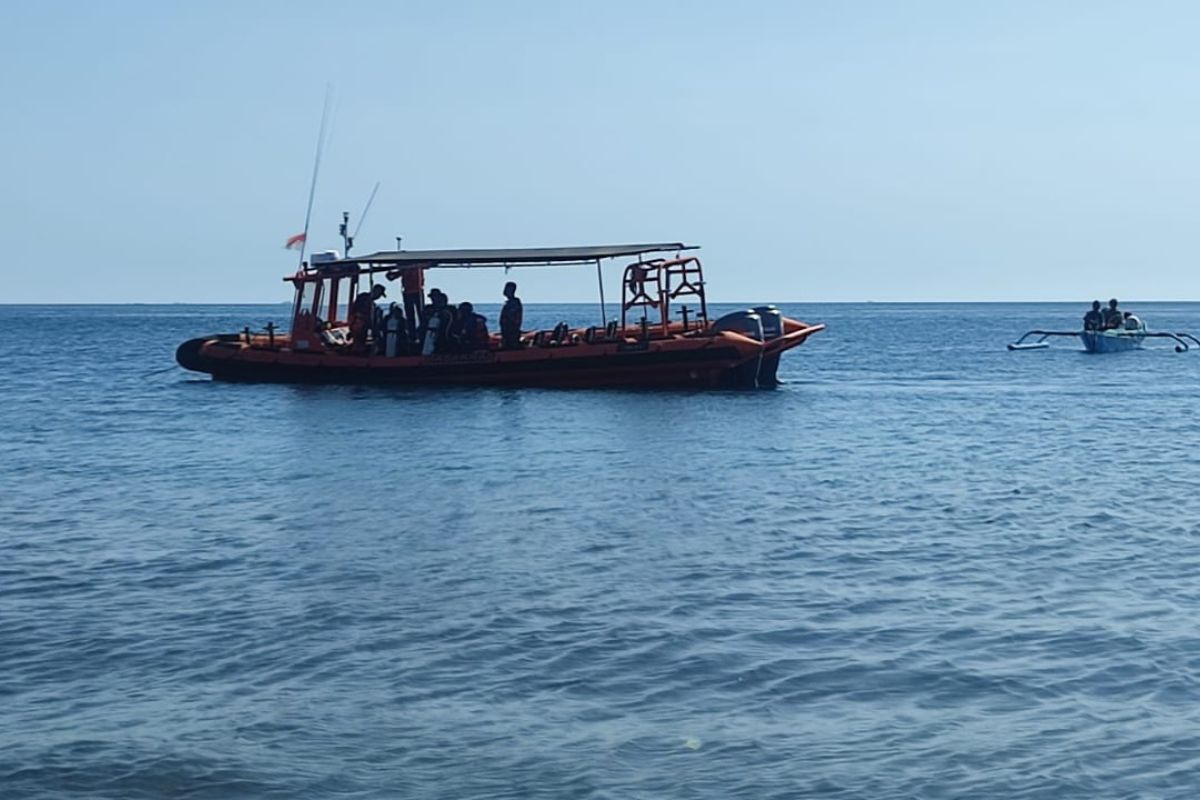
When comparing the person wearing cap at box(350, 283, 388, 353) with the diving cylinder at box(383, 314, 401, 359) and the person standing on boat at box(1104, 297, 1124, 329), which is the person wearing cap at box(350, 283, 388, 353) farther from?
the person standing on boat at box(1104, 297, 1124, 329)

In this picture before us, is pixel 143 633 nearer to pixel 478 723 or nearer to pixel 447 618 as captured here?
pixel 447 618

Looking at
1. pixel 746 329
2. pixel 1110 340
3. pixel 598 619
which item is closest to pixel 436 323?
pixel 746 329

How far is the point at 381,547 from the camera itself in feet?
55.9

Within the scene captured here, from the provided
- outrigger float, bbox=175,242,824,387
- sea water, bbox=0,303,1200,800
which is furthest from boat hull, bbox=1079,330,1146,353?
sea water, bbox=0,303,1200,800

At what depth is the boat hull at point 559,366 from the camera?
34750 mm

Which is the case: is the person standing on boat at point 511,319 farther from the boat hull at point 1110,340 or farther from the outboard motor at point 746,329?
the boat hull at point 1110,340

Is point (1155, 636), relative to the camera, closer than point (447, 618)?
Yes

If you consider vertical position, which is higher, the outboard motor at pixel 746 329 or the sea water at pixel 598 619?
→ the outboard motor at pixel 746 329

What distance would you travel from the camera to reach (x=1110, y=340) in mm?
58000

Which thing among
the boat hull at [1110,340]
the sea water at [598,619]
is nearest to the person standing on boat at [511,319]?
the sea water at [598,619]

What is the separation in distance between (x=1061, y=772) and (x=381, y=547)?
871 centimetres

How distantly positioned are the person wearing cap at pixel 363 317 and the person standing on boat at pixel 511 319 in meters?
2.62

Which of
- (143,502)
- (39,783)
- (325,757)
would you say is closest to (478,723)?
(325,757)

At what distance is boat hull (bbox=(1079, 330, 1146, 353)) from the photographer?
57.7 m
